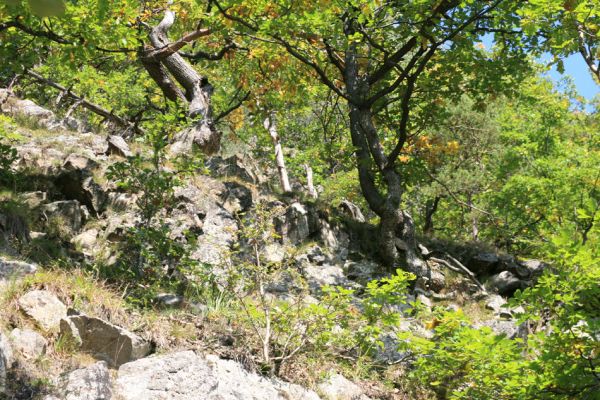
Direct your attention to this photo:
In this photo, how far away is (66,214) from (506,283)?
858 centimetres

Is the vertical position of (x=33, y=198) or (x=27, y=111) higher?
(x=27, y=111)

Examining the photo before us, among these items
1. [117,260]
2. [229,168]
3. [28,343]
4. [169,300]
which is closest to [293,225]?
[229,168]

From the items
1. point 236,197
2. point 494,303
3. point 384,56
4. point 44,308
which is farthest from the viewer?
point 384,56

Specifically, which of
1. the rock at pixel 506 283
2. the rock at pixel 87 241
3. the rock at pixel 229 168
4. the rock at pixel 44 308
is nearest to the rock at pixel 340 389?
the rock at pixel 44 308

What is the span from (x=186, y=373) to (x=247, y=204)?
548 centimetres

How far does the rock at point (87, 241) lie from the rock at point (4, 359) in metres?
→ 2.85

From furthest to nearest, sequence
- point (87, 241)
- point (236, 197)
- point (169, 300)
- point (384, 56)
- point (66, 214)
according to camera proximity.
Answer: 1. point (384, 56)
2. point (236, 197)
3. point (66, 214)
4. point (87, 241)
5. point (169, 300)

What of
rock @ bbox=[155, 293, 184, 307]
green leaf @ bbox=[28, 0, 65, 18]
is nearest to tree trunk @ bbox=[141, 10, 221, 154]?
rock @ bbox=[155, 293, 184, 307]

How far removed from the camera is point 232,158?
11422 mm

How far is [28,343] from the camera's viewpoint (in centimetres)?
418

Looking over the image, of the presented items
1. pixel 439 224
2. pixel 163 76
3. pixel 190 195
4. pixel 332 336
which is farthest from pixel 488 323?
pixel 439 224

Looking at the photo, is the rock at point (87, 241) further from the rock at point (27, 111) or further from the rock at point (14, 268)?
the rock at point (27, 111)

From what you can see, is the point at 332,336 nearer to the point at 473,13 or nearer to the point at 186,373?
the point at 186,373

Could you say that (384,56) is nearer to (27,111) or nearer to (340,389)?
(340,389)
